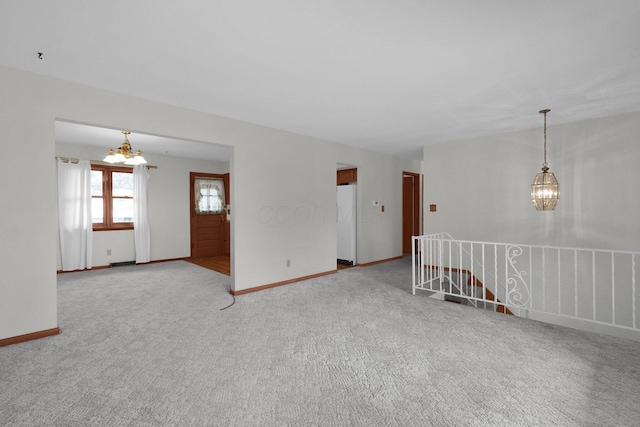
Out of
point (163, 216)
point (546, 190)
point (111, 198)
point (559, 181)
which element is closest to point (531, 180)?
point (559, 181)

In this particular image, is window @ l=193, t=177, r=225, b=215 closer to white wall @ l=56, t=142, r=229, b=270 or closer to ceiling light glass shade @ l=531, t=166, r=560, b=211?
white wall @ l=56, t=142, r=229, b=270

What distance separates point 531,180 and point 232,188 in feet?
15.7

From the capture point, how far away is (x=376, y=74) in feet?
9.02

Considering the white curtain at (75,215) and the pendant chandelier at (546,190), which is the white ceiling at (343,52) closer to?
the pendant chandelier at (546,190)

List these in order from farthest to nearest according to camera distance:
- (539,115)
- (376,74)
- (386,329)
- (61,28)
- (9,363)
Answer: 1. (539,115)
2. (386,329)
3. (376,74)
4. (9,363)
5. (61,28)

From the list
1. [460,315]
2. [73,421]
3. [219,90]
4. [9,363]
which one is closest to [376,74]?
[219,90]

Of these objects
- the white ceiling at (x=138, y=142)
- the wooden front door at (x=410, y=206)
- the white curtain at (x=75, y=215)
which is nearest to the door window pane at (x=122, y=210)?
the white curtain at (x=75, y=215)

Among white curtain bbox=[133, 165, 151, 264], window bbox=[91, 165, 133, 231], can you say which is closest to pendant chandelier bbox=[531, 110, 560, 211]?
white curtain bbox=[133, 165, 151, 264]

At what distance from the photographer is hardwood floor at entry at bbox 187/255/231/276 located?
19.7ft

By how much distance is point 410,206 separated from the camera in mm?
7898

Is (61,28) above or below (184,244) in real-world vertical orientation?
above

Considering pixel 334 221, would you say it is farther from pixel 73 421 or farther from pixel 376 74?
pixel 73 421

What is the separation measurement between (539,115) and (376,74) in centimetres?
277

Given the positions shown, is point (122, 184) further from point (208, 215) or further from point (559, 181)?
point (559, 181)
